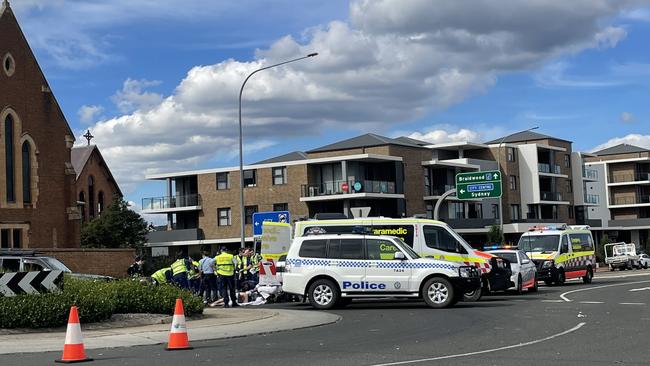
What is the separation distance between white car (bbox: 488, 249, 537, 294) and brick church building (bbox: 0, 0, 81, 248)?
81.5ft

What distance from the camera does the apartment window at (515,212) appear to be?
8138 centimetres

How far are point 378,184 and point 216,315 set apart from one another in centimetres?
4698

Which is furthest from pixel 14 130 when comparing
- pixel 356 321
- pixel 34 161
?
pixel 356 321

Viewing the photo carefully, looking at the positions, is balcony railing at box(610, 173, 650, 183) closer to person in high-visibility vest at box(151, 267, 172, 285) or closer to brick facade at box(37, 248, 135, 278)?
brick facade at box(37, 248, 135, 278)

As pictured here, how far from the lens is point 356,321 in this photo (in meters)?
18.4

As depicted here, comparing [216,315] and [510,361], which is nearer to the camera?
[510,361]

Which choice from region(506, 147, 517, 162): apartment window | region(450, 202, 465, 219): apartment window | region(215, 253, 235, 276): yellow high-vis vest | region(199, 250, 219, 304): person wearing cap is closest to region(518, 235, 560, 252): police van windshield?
region(199, 250, 219, 304): person wearing cap

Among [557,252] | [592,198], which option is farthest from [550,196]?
[557,252]

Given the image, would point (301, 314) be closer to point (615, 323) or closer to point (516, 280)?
point (615, 323)

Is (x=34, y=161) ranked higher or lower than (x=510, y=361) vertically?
higher

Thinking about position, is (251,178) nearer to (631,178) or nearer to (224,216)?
(224,216)

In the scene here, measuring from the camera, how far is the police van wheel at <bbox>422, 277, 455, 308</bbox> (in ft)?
69.1

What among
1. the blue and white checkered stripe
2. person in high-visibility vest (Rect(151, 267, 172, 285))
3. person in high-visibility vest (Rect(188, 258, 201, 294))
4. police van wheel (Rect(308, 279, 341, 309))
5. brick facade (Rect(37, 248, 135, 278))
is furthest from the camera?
brick facade (Rect(37, 248, 135, 278))

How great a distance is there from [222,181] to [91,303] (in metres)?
55.1
